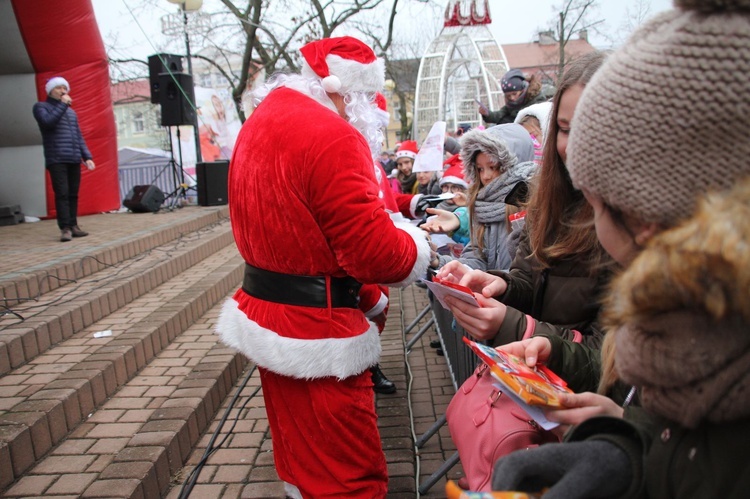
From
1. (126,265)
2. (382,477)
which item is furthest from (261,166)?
(126,265)

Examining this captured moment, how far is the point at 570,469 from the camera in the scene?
0.85 m

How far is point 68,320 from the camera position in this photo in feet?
12.6

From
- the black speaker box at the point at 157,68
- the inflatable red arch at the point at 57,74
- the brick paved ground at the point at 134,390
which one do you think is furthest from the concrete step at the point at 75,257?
the black speaker box at the point at 157,68

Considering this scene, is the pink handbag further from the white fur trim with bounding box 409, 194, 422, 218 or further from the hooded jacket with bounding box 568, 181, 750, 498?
the white fur trim with bounding box 409, 194, 422, 218

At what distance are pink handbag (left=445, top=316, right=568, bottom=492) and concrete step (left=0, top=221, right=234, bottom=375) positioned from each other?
2.79m

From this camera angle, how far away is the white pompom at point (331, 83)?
7.76 feet

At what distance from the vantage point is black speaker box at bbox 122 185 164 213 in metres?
10.2

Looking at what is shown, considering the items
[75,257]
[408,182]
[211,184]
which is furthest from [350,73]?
[211,184]

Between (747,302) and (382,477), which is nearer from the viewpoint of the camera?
(747,302)

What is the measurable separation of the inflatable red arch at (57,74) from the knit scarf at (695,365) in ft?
32.1

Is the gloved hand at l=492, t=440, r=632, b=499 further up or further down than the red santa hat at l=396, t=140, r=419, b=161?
further down

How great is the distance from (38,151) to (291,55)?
1153 cm

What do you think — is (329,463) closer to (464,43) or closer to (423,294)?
(423,294)

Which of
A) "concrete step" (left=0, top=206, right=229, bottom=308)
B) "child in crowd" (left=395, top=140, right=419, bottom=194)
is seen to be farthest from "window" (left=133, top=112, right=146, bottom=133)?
"child in crowd" (left=395, top=140, right=419, bottom=194)
